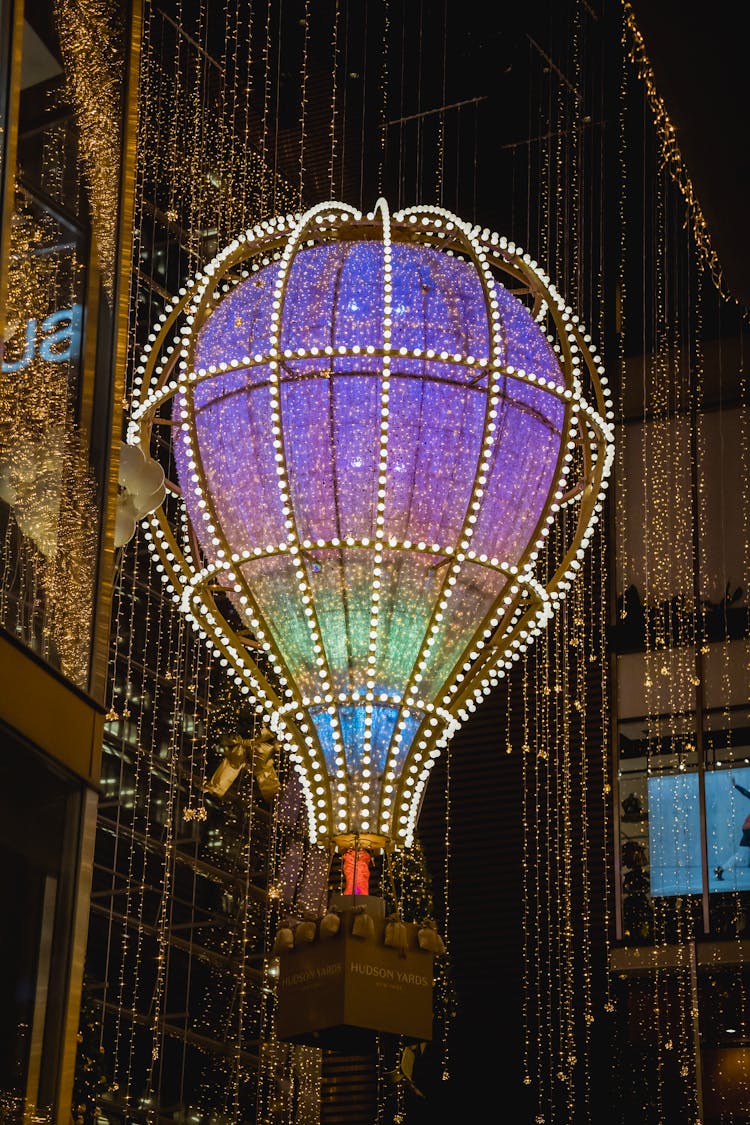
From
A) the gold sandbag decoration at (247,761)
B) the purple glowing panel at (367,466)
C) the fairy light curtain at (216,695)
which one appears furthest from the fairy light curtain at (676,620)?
the purple glowing panel at (367,466)

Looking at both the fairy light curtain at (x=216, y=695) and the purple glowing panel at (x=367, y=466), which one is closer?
the purple glowing panel at (x=367, y=466)

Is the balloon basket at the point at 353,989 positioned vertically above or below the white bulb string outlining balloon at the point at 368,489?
below

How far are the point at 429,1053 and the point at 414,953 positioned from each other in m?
6.21

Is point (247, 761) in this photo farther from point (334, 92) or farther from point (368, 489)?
point (368, 489)

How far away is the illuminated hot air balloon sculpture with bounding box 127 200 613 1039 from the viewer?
7020 mm

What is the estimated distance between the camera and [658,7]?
3.40 metres

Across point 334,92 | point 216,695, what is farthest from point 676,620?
point 334,92

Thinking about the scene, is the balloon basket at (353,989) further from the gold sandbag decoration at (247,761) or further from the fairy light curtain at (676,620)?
the fairy light curtain at (676,620)

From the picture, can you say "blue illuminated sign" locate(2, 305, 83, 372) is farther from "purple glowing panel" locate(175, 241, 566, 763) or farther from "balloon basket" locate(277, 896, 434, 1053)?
"balloon basket" locate(277, 896, 434, 1053)

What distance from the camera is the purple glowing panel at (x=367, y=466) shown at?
7.02m

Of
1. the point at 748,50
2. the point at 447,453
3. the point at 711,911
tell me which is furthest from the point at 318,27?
the point at 748,50

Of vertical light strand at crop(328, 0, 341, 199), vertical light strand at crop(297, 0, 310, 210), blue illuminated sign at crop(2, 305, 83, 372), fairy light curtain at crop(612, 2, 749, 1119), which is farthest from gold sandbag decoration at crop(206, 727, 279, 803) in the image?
blue illuminated sign at crop(2, 305, 83, 372)

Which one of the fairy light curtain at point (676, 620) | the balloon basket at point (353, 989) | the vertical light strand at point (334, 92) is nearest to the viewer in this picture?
the balloon basket at point (353, 989)

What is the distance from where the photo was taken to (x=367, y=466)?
7008 millimetres
